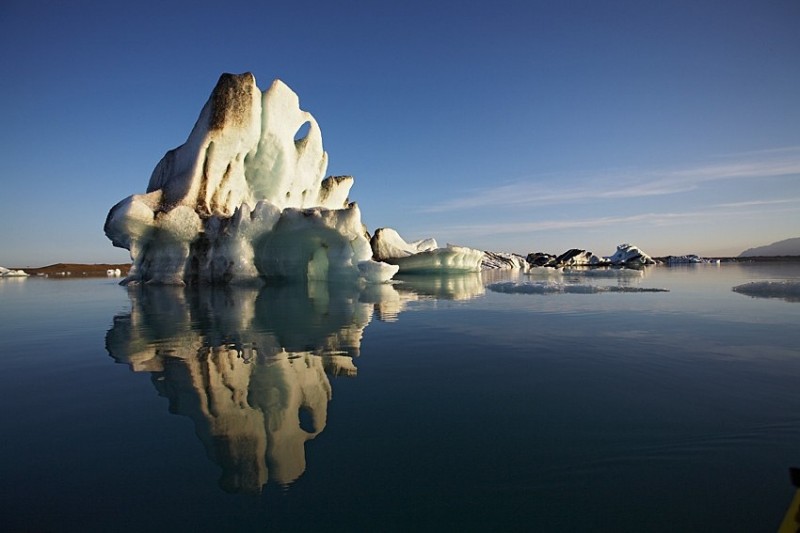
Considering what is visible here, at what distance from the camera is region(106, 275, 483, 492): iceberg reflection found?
2.39 m

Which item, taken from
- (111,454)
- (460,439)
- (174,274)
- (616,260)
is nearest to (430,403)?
(460,439)

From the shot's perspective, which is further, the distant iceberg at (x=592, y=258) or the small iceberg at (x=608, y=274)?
the distant iceberg at (x=592, y=258)

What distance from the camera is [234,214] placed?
1828cm

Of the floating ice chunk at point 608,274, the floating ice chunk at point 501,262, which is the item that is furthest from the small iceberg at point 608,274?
the floating ice chunk at point 501,262

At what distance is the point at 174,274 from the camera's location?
19.5 metres

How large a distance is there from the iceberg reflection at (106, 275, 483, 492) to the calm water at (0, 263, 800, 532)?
2 centimetres

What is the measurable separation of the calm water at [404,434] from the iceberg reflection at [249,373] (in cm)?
2

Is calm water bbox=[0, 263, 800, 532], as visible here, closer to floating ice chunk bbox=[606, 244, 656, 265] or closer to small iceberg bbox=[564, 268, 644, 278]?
small iceberg bbox=[564, 268, 644, 278]

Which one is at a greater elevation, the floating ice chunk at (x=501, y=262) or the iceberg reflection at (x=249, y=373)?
the floating ice chunk at (x=501, y=262)

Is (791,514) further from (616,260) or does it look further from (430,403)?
(616,260)

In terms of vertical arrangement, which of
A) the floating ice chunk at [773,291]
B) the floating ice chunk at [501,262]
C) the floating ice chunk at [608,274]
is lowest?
the floating ice chunk at [773,291]

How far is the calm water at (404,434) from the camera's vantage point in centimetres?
182

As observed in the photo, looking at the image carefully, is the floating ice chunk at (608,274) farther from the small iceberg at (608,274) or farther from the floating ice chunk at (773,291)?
the floating ice chunk at (773,291)

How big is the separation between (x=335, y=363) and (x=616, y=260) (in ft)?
229
